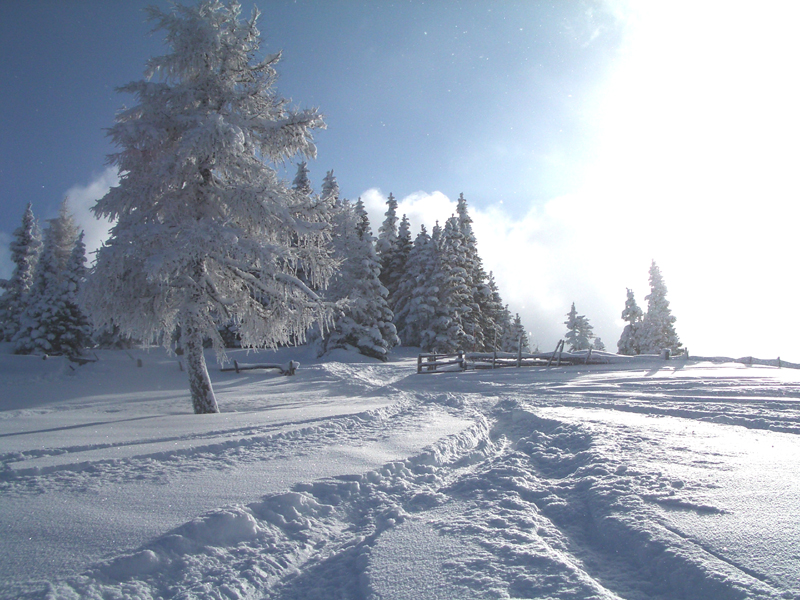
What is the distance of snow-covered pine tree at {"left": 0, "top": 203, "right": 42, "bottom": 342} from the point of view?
109ft

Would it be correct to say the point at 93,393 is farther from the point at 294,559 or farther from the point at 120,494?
the point at 294,559

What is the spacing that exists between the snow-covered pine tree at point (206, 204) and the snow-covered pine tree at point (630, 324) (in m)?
45.2

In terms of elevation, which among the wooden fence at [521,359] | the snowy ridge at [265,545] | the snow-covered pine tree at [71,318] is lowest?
the snowy ridge at [265,545]

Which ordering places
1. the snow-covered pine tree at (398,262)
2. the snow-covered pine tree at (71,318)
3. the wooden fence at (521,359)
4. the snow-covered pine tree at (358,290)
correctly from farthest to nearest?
the snow-covered pine tree at (398,262) < the snow-covered pine tree at (358,290) < the snow-covered pine tree at (71,318) < the wooden fence at (521,359)

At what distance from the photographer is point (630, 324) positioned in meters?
48.6

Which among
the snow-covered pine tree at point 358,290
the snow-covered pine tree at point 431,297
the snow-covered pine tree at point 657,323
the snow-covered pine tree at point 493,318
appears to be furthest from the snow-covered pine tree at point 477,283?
the snow-covered pine tree at point 657,323

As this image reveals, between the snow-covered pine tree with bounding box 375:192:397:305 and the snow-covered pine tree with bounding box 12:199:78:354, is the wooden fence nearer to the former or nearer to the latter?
the snow-covered pine tree with bounding box 375:192:397:305

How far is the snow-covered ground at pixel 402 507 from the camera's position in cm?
293

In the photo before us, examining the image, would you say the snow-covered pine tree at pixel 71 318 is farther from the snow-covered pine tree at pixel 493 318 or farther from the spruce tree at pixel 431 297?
the snow-covered pine tree at pixel 493 318

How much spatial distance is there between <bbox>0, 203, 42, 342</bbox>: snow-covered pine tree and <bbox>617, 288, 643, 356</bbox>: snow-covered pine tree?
56.7 m

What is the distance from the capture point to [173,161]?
10.1m

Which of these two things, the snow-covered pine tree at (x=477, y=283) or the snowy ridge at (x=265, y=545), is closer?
the snowy ridge at (x=265, y=545)

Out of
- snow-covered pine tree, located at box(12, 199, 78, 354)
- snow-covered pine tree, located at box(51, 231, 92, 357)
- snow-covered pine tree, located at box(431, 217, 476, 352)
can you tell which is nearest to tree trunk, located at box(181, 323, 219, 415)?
snow-covered pine tree, located at box(51, 231, 92, 357)

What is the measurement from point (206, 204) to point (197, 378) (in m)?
4.51
